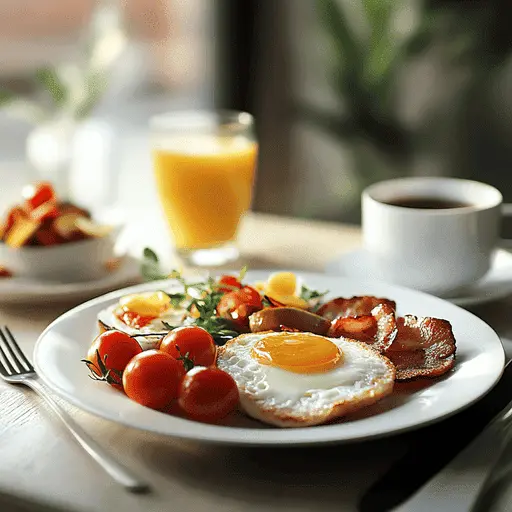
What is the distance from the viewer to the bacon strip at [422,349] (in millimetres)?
1065

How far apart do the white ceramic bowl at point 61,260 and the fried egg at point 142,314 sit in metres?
0.31

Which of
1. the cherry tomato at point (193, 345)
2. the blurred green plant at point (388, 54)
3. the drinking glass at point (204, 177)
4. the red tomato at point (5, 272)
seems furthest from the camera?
the blurred green plant at point (388, 54)

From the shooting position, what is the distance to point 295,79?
13.0 ft

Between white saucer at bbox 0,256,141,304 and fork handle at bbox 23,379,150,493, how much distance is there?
0.47 m

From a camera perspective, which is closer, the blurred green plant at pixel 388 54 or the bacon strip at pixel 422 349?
the bacon strip at pixel 422 349

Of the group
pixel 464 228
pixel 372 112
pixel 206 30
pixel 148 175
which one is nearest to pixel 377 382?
pixel 464 228

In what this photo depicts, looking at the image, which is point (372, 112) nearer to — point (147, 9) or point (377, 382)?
point (147, 9)

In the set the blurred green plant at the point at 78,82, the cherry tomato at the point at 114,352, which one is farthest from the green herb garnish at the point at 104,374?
the blurred green plant at the point at 78,82

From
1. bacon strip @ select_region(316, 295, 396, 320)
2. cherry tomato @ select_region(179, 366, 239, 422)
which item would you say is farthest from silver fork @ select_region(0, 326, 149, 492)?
bacon strip @ select_region(316, 295, 396, 320)

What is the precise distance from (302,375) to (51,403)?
33 cm

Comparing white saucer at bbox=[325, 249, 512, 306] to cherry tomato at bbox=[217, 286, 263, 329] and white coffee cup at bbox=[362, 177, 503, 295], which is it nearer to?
white coffee cup at bbox=[362, 177, 503, 295]

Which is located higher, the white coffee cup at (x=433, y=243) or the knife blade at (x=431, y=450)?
the white coffee cup at (x=433, y=243)

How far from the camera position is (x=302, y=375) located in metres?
1.01

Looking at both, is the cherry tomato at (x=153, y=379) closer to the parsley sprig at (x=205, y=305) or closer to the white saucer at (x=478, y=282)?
the parsley sprig at (x=205, y=305)
